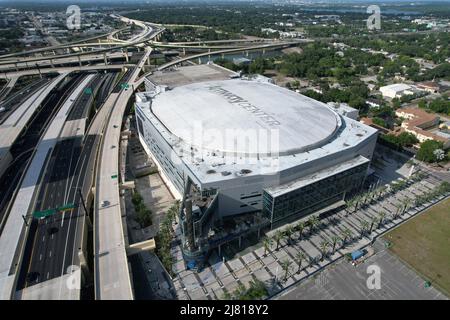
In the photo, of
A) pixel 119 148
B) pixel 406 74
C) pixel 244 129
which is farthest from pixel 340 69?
pixel 119 148

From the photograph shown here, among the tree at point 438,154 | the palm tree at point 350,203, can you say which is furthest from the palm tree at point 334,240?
the tree at point 438,154

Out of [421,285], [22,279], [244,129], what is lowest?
[421,285]

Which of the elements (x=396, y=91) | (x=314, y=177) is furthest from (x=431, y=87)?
(x=314, y=177)

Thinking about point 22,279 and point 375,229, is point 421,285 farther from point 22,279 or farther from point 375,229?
point 22,279

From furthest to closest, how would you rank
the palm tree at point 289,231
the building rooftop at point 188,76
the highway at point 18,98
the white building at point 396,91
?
the white building at point 396,91, the building rooftop at point 188,76, the highway at point 18,98, the palm tree at point 289,231

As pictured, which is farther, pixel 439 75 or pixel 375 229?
pixel 439 75

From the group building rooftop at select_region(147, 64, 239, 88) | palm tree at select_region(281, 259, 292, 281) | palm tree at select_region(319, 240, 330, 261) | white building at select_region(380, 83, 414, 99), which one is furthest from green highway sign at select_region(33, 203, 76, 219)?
white building at select_region(380, 83, 414, 99)

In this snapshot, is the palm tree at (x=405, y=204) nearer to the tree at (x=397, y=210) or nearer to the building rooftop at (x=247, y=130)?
the tree at (x=397, y=210)

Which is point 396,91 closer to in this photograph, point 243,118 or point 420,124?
point 420,124

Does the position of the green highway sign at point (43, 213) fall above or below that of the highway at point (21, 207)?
above
